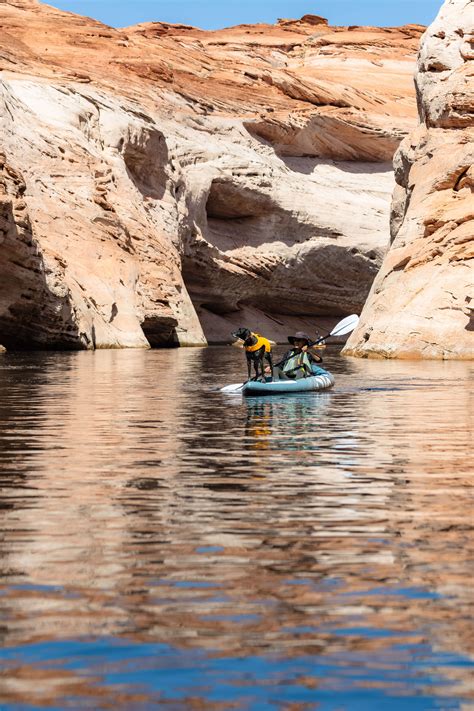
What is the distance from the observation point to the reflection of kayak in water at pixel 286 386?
20766 millimetres

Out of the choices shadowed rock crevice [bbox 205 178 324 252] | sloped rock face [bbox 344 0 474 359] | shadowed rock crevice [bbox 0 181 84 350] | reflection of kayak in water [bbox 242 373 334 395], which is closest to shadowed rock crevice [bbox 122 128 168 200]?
shadowed rock crevice [bbox 205 178 324 252]

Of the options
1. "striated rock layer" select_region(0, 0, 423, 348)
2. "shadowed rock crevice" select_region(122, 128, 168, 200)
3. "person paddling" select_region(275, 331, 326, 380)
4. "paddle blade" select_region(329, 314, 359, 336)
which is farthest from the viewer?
"shadowed rock crevice" select_region(122, 128, 168, 200)

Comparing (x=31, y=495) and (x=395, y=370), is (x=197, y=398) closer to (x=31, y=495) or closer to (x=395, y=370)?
(x=395, y=370)

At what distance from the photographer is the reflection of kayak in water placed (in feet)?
68.1

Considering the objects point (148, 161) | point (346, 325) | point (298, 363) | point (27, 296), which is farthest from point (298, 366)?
point (148, 161)

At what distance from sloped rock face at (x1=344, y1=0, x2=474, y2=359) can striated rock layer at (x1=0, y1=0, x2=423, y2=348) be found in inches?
461

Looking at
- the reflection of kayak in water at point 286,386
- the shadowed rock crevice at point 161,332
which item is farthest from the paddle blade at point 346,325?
the shadowed rock crevice at point 161,332

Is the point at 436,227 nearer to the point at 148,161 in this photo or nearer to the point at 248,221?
the point at 148,161

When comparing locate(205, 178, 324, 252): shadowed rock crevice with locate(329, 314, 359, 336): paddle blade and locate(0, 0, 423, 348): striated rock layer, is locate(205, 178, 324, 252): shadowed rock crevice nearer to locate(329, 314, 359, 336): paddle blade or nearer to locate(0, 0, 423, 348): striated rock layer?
locate(0, 0, 423, 348): striated rock layer

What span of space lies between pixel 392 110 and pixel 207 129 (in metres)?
14.7

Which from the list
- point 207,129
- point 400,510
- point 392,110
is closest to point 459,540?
point 400,510

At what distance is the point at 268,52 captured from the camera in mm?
90562

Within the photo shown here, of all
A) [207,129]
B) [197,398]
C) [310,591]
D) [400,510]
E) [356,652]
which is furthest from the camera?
[207,129]

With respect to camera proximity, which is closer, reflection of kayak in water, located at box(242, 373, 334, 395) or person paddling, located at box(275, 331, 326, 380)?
reflection of kayak in water, located at box(242, 373, 334, 395)
